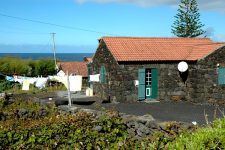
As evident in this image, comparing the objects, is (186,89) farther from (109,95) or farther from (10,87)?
(10,87)

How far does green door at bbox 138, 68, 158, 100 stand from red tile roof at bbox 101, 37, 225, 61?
2.89 feet

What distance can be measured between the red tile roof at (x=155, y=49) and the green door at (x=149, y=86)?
881mm

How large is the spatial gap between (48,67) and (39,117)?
3440 cm

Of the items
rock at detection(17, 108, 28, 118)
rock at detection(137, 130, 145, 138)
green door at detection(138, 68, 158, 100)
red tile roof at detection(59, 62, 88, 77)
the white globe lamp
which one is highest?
red tile roof at detection(59, 62, 88, 77)

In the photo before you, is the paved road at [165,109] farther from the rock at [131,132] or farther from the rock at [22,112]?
the rock at [131,132]

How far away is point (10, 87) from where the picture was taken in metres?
35.7

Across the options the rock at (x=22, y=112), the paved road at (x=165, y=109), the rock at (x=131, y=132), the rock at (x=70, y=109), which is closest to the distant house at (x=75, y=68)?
the paved road at (x=165, y=109)

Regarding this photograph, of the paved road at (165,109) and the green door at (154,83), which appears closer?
the paved road at (165,109)

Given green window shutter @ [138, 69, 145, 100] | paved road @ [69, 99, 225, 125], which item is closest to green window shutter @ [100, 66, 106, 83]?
green window shutter @ [138, 69, 145, 100]

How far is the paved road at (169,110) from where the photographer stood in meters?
18.6

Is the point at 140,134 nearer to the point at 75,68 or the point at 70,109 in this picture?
the point at 70,109

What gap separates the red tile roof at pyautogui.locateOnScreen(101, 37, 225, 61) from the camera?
25.1m

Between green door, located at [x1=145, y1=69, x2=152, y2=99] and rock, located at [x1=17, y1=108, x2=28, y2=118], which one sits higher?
green door, located at [x1=145, y1=69, x2=152, y2=99]

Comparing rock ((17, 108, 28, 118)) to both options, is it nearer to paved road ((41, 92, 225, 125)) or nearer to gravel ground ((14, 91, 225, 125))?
gravel ground ((14, 91, 225, 125))
